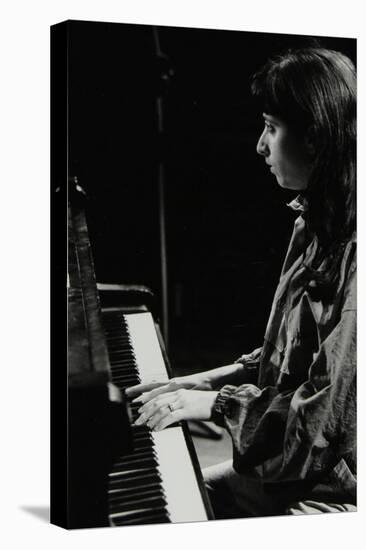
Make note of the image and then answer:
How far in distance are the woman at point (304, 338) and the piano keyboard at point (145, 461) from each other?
35 cm

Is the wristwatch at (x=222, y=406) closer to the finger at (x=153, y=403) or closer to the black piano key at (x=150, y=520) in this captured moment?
the finger at (x=153, y=403)

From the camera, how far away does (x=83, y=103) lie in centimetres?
462

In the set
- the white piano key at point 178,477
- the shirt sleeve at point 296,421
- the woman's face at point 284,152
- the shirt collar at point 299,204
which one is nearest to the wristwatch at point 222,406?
the shirt sleeve at point 296,421

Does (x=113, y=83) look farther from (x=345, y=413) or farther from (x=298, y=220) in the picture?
(x=345, y=413)

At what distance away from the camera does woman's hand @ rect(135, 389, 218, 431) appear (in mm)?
4660

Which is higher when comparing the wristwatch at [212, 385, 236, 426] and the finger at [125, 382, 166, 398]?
the finger at [125, 382, 166, 398]

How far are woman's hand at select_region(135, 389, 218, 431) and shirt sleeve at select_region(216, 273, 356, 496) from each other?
12cm

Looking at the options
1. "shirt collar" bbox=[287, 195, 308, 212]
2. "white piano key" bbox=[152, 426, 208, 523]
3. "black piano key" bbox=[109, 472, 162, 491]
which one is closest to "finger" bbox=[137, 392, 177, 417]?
"white piano key" bbox=[152, 426, 208, 523]

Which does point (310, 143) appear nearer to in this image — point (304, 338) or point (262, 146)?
point (262, 146)

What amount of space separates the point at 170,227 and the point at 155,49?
772mm

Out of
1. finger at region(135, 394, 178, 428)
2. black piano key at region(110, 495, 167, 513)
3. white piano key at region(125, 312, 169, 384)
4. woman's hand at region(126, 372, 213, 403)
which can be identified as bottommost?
black piano key at region(110, 495, 167, 513)

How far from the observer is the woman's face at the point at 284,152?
5.02 metres

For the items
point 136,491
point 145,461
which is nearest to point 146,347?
point 145,461

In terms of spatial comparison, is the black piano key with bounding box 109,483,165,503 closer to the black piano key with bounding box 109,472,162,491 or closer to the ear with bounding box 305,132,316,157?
the black piano key with bounding box 109,472,162,491
